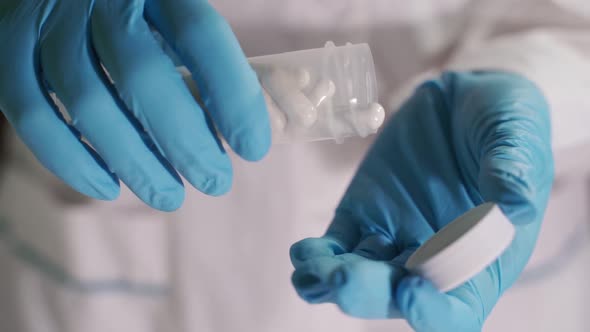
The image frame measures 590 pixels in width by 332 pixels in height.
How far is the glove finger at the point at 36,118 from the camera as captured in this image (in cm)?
54

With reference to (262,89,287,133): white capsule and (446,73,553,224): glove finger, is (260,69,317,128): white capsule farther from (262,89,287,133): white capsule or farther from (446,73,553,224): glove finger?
(446,73,553,224): glove finger

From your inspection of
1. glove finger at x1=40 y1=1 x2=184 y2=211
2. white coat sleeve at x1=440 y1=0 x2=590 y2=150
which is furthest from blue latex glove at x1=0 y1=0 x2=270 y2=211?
white coat sleeve at x1=440 y1=0 x2=590 y2=150

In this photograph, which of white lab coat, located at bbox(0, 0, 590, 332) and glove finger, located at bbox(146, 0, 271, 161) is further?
white lab coat, located at bbox(0, 0, 590, 332)

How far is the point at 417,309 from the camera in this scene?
43 centimetres

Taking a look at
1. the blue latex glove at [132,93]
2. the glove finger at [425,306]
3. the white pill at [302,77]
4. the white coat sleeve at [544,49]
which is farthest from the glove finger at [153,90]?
the white coat sleeve at [544,49]

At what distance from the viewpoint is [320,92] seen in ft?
1.76

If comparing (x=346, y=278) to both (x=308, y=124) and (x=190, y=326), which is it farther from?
(x=190, y=326)

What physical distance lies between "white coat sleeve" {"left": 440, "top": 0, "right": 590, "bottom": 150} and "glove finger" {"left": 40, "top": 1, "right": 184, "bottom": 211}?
494mm

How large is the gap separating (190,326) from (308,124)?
17.5 inches

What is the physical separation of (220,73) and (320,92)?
0.10 meters

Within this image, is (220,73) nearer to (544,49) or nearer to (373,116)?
(373,116)

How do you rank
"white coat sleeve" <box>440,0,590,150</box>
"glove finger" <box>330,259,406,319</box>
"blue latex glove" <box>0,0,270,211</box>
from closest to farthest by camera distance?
"glove finger" <box>330,259,406,319</box> → "blue latex glove" <box>0,0,270,211</box> → "white coat sleeve" <box>440,0,590,150</box>

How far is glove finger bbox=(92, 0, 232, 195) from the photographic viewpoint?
0.51 meters

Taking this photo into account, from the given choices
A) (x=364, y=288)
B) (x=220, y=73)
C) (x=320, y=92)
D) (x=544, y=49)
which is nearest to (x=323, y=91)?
(x=320, y=92)
